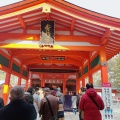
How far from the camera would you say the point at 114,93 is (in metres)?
24.6

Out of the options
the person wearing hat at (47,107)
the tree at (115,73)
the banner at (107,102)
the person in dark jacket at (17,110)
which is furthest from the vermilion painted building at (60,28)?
the tree at (115,73)

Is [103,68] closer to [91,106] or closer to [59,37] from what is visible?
[59,37]

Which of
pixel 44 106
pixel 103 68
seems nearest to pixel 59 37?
pixel 103 68

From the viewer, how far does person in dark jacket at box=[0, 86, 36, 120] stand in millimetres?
1981

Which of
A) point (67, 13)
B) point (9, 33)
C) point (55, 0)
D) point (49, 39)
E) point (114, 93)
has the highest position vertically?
point (55, 0)

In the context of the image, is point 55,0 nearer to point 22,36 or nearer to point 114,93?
point 22,36

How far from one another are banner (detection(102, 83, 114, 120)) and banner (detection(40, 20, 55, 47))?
10.2 ft

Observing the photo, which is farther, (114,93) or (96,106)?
(114,93)

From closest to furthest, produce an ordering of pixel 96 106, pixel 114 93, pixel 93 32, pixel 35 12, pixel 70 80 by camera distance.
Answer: pixel 96 106
pixel 35 12
pixel 93 32
pixel 70 80
pixel 114 93

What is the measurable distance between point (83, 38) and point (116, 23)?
172 centimetres

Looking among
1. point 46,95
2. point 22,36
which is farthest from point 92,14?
point 46,95

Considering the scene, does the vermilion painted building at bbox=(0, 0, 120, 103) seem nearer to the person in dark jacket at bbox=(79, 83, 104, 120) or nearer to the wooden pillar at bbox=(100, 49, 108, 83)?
the wooden pillar at bbox=(100, 49, 108, 83)

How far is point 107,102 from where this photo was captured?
6.22 metres

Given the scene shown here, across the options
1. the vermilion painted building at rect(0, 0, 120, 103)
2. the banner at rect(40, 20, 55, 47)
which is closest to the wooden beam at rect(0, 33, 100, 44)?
the vermilion painted building at rect(0, 0, 120, 103)
